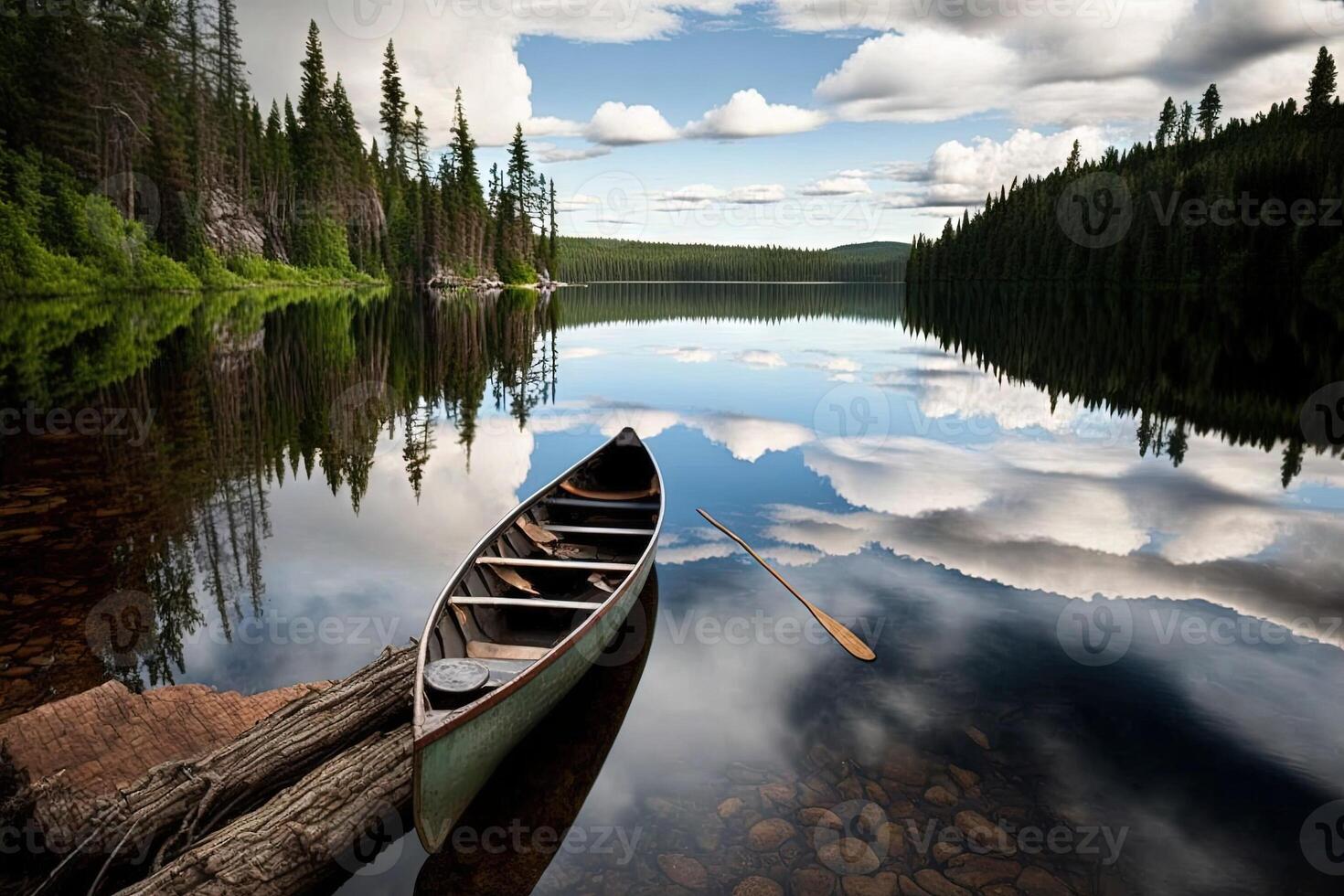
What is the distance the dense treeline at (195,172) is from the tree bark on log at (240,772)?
163 feet

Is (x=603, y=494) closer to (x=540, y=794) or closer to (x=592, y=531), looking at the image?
(x=592, y=531)

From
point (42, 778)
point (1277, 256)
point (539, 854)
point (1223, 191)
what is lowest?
point (539, 854)

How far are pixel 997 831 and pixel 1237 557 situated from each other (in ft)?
27.9

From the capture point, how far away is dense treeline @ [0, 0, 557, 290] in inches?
1827

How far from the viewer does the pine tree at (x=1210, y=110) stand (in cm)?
12481

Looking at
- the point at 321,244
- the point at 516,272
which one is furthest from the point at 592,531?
the point at 516,272

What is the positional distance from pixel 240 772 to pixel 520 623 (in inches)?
122

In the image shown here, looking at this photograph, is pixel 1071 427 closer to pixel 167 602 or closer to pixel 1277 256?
pixel 167 602

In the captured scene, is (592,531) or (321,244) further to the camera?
(321,244)

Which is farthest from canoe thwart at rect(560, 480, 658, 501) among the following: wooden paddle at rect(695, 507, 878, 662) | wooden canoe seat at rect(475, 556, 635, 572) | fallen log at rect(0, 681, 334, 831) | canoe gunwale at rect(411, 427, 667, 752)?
fallen log at rect(0, 681, 334, 831)

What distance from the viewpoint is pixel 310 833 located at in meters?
4.81

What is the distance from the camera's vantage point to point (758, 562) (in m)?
11.2

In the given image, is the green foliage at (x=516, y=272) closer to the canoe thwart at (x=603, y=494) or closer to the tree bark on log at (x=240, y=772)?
the canoe thwart at (x=603, y=494)

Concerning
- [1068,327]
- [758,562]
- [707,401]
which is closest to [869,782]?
[758,562]
